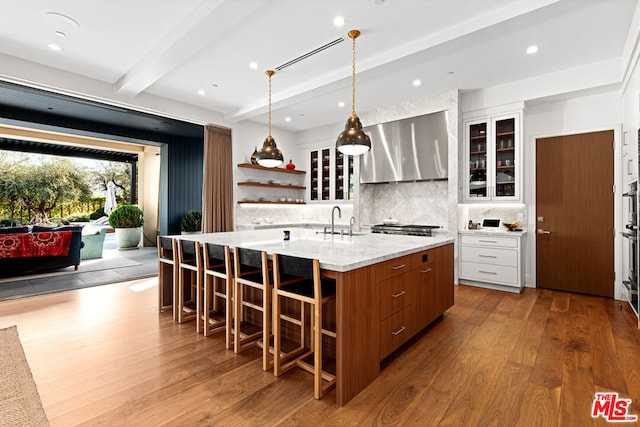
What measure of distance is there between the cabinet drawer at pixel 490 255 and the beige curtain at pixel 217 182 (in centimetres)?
428

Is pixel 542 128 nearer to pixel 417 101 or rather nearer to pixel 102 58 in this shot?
pixel 417 101

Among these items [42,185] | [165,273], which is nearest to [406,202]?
[165,273]

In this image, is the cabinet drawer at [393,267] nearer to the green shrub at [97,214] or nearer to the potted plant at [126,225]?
the potted plant at [126,225]

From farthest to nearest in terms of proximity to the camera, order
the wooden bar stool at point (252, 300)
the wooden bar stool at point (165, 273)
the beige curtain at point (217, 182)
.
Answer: the beige curtain at point (217, 182) < the wooden bar stool at point (165, 273) < the wooden bar stool at point (252, 300)

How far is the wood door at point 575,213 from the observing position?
4.24m

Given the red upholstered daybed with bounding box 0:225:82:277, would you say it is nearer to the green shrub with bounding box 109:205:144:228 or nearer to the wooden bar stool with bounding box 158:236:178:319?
the green shrub with bounding box 109:205:144:228

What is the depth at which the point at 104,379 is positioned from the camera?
221 cm

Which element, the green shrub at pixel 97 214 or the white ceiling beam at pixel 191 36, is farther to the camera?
the green shrub at pixel 97 214

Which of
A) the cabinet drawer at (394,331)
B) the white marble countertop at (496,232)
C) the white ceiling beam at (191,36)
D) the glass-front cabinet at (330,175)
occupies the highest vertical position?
the white ceiling beam at (191,36)

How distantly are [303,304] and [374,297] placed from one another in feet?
2.30

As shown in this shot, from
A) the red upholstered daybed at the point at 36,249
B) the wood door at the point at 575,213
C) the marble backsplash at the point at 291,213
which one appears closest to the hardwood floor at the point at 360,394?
the wood door at the point at 575,213

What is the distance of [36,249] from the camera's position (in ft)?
17.5

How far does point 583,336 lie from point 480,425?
77.3 inches

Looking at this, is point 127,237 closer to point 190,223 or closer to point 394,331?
point 190,223
